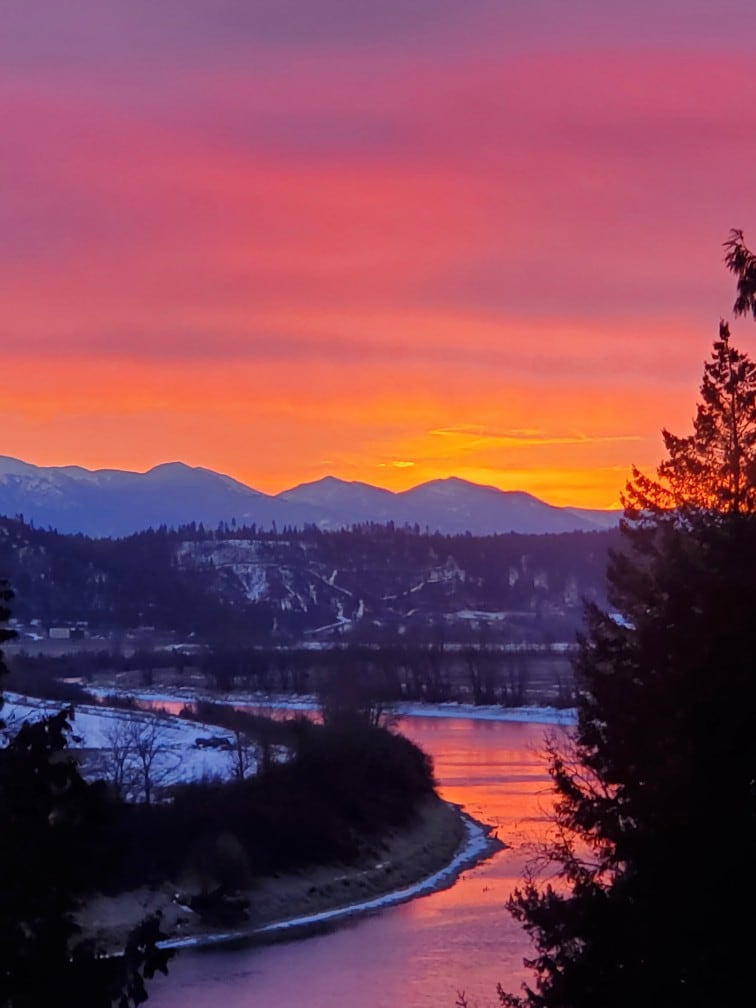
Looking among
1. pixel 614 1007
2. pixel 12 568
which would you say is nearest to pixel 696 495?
pixel 614 1007

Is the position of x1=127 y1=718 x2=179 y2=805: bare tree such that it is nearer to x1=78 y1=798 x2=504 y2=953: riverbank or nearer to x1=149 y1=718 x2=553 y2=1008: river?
x1=78 y1=798 x2=504 y2=953: riverbank

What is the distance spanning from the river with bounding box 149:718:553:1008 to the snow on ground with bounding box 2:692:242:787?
36.1 feet

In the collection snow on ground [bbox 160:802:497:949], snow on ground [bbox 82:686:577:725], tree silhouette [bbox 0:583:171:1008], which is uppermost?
tree silhouette [bbox 0:583:171:1008]

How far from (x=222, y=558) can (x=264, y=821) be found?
12091 cm

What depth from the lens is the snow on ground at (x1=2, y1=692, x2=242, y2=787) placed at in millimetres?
41500

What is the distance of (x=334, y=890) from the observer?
30.8 m

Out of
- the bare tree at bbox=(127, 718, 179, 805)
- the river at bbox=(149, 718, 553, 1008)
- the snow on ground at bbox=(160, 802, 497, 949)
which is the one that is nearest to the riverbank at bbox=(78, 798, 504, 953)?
the snow on ground at bbox=(160, 802, 497, 949)

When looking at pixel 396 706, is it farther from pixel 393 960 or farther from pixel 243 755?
pixel 393 960

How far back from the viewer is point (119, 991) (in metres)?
10.2

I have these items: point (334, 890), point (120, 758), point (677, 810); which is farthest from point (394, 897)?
point (677, 810)

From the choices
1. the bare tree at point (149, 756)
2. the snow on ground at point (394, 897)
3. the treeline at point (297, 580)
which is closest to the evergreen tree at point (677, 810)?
the snow on ground at point (394, 897)

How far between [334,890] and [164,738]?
18.1 metres

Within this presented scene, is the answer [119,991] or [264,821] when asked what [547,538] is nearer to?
[264,821]

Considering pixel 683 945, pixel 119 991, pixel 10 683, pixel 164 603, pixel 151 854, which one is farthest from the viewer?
pixel 164 603
